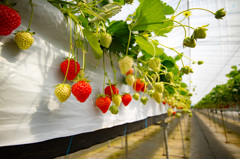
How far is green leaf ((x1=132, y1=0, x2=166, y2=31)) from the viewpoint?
0.41 m

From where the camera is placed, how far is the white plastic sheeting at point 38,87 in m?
0.27

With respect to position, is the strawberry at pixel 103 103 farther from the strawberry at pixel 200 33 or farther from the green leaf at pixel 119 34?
the strawberry at pixel 200 33

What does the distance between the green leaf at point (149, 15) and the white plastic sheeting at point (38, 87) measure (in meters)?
0.24

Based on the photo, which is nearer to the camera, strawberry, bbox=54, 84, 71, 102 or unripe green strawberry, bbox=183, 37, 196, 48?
strawberry, bbox=54, 84, 71, 102

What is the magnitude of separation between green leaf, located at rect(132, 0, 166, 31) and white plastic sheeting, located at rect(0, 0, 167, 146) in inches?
9.4

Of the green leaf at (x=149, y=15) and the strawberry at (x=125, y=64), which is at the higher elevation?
the green leaf at (x=149, y=15)

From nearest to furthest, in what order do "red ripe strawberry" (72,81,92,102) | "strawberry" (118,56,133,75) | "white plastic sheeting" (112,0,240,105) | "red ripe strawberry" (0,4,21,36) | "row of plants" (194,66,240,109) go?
"red ripe strawberry" (0,4,21,36)
"red ripe strawberry" (72,81,92,102)
"strawberry" (118,56,133,75)
"white plastic sheeting" (112,0,240,105)
"row of plants" (194,66,240,109)

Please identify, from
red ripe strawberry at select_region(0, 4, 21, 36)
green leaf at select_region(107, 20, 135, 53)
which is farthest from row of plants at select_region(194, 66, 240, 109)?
red ripe strawberry at select_region(0, 4, 21, 36)

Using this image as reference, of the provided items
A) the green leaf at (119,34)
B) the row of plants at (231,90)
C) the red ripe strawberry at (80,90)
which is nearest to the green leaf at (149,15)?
the green leaf at (119,34)

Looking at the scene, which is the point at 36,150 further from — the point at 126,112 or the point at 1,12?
the point at 126,112

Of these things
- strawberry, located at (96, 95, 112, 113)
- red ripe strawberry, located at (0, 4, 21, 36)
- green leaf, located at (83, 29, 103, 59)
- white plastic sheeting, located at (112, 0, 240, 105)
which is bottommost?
strawberry, located at (96, 95, 112, 113)

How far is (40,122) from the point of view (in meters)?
0.32

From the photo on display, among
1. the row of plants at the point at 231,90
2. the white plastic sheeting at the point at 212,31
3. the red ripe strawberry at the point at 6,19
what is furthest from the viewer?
the row of plants at the point at 231,90

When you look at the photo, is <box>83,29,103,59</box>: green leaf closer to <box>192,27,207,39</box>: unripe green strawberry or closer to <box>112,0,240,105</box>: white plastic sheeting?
<box>192,27,207,39</box>: unripe green strawberry
